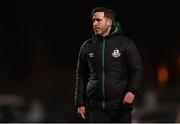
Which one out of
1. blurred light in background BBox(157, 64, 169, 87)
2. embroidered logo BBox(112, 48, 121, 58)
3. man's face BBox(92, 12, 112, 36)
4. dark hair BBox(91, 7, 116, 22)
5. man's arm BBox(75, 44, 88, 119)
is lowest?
blurred light in background BBox(157, 64, 169, 87)

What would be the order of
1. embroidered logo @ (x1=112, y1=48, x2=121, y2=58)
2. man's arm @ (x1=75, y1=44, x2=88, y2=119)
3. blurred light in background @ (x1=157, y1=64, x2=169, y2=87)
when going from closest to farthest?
embroidered logo @ (x1=112, y1=48, x2=121, y2=58) < man's arm @ (x1=75, y1=44, x2=88, y2=119) < blurred light in background @ (x1=157, y1=64, x2=169, y2=87)

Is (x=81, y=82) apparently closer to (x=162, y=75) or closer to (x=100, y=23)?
(x=100, y=23)

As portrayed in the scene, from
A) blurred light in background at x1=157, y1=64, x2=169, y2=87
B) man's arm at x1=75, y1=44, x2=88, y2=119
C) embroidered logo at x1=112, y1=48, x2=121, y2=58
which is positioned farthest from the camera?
blurred light in background at x1=157, y1=64, x2=169, y2=87

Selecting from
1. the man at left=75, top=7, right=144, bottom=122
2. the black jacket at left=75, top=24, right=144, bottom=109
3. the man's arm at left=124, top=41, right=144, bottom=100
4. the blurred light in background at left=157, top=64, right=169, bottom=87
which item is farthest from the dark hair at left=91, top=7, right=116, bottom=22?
the blurred light in background at left=157, top=64, right=169, bottom=87

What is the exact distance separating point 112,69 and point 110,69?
0.02m

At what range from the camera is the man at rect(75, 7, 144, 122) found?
21.3ft

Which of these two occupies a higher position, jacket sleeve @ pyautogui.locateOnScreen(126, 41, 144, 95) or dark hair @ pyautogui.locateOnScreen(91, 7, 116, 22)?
dark hair @ pyautogui.locateOnScreen(91, 7, 116, 22)

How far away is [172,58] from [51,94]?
29.2 ft

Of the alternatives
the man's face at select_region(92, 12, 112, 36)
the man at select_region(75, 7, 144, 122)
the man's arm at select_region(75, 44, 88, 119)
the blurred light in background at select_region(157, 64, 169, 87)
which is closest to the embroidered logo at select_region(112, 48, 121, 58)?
the man at select_region(75, 7, 144, 122)

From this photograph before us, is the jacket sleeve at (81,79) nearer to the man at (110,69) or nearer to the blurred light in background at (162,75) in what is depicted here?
the man at (110,69)

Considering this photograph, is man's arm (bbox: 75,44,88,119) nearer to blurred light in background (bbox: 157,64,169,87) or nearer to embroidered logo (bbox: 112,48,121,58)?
embroidered logo (bbox: 112,48,121,58)

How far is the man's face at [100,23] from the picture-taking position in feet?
21.3

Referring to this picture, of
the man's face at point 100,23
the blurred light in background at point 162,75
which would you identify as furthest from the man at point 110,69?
the blurred light in background at point 162,75

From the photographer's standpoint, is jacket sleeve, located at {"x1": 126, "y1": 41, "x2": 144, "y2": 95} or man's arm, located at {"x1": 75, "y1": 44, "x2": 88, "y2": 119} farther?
man's arm, located at {"x1": 75, "y1": 44, "x2": 88, "y2": 119}
